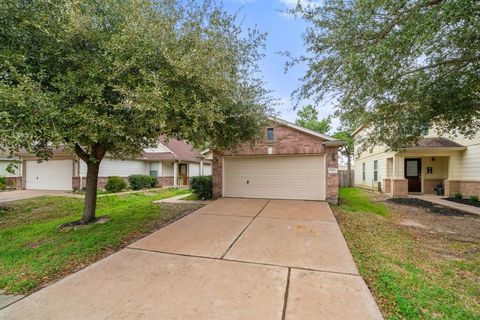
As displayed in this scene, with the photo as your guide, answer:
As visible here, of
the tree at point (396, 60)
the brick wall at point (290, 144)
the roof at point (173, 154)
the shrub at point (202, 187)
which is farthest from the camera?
the roof at point (173, 154)

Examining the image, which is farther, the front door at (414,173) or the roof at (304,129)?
the front door at (414,173)

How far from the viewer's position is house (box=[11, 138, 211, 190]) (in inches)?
601

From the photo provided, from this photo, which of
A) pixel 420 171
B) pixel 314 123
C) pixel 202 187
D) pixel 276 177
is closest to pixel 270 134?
pixel 276 177

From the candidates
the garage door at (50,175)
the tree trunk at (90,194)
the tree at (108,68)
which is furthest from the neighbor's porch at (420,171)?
the garage door at (50,175)

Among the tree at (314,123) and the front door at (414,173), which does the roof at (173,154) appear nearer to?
the front door at (414,173)

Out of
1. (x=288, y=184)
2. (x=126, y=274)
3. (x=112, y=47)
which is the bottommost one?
(x=126, y=274)

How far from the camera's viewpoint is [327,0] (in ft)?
18.9

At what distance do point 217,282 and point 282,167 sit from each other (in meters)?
7.79

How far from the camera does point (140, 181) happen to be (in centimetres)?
1655

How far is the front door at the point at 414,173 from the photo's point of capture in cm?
1444

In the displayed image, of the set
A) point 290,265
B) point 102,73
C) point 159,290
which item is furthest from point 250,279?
point 102,73

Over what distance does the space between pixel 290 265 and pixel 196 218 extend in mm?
3977

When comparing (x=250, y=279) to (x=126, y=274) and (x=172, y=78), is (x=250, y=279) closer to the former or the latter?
(x=126, y=274)

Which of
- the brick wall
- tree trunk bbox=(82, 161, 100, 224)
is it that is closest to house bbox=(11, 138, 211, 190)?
the brick wall
